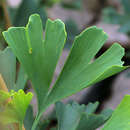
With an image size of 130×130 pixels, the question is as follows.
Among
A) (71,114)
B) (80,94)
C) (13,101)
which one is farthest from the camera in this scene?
(80,94)

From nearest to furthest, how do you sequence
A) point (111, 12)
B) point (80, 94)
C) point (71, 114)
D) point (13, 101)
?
1. point (13, 101)
2. point (71, 114)
3. point (111, 12)
4. point (80, 94)

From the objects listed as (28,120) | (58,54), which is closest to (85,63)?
(58,54)

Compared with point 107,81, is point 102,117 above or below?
above

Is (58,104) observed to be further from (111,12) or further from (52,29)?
(111,12)

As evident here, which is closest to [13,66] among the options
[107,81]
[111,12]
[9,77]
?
[9,77]

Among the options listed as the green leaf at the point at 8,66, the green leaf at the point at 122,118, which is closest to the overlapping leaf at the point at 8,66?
the green leaf at the point at 8,66

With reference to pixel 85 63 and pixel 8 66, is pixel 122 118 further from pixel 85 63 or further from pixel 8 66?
pixel 8 66

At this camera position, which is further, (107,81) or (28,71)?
(107,81)
